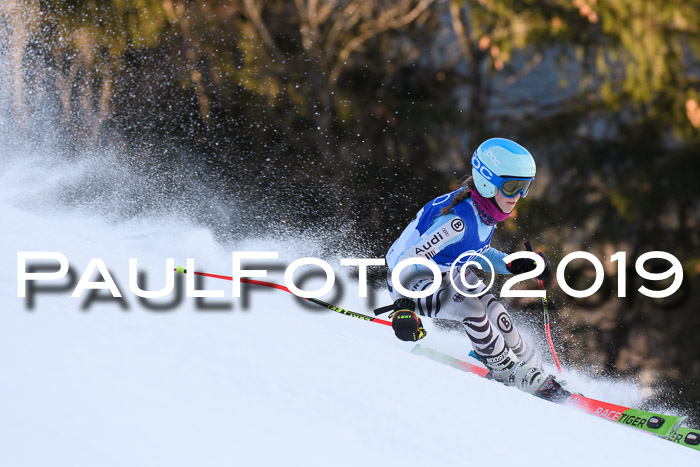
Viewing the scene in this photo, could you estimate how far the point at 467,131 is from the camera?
11.5 meters

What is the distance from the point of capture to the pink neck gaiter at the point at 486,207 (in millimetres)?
3611

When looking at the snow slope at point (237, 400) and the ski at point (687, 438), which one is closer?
the snow slope at point (237, 400)

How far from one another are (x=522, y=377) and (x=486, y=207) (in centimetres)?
103

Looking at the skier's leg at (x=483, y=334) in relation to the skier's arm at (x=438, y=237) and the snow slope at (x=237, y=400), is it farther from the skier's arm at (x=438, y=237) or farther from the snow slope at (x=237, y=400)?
the snow slope at (x=237, y=400)

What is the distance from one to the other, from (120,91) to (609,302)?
29.8ft

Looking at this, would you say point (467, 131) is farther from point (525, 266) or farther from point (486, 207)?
point (486, 207)

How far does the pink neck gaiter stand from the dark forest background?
451 centimetres

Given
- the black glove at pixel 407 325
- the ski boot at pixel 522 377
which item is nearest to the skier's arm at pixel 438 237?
the black glove at pixel 407 325

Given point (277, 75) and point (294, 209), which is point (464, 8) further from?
point (294, 209)

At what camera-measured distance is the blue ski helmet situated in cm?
350

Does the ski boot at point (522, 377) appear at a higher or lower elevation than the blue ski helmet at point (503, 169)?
lower

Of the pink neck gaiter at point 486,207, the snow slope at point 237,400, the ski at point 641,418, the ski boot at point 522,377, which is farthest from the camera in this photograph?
the ski boot at point 522,377

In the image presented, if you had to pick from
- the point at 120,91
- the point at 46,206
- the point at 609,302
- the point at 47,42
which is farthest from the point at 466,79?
the point at 46,206

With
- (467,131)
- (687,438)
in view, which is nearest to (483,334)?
(687,438)
